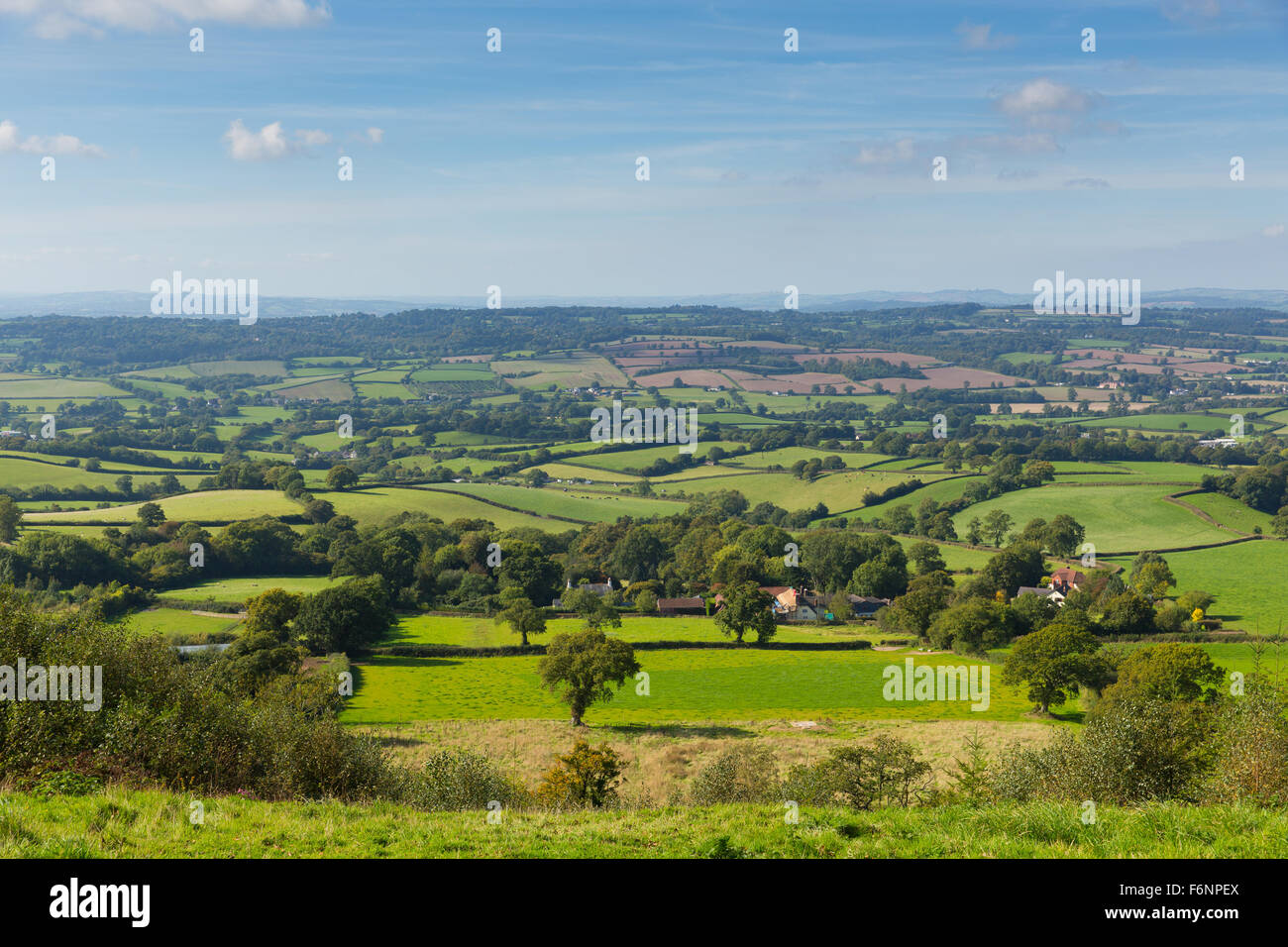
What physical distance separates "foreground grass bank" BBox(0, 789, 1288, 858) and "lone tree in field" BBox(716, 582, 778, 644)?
4383cm

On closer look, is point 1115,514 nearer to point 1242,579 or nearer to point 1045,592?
point 1242,579

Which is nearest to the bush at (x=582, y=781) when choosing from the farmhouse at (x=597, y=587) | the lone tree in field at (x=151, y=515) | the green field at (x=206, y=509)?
the farmhouse at (x=597, y=587)

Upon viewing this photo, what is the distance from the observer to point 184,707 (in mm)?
16906

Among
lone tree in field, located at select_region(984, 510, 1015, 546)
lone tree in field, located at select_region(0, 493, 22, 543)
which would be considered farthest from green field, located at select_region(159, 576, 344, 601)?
lone tree in field, located at select_region(984, 510, 1015, 546)

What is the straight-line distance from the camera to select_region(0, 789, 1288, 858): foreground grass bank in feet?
31.8

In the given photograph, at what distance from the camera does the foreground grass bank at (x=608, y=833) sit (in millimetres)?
9695

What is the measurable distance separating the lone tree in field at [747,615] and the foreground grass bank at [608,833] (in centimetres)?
4383

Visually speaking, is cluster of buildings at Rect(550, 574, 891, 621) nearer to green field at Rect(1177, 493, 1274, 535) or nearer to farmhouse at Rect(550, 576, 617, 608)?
farmhouse at Rect(550, 576, 617, 608)

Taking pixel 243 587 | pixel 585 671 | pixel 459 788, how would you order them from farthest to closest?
1. pixel 243 587
2. pixel 585 671
3. pixel 459 788

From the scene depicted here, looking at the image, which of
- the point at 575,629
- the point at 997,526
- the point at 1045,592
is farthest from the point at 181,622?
the point at 997,526

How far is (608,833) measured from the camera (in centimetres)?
1137

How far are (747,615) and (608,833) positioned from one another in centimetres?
4567

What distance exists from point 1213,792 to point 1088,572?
193 feet
